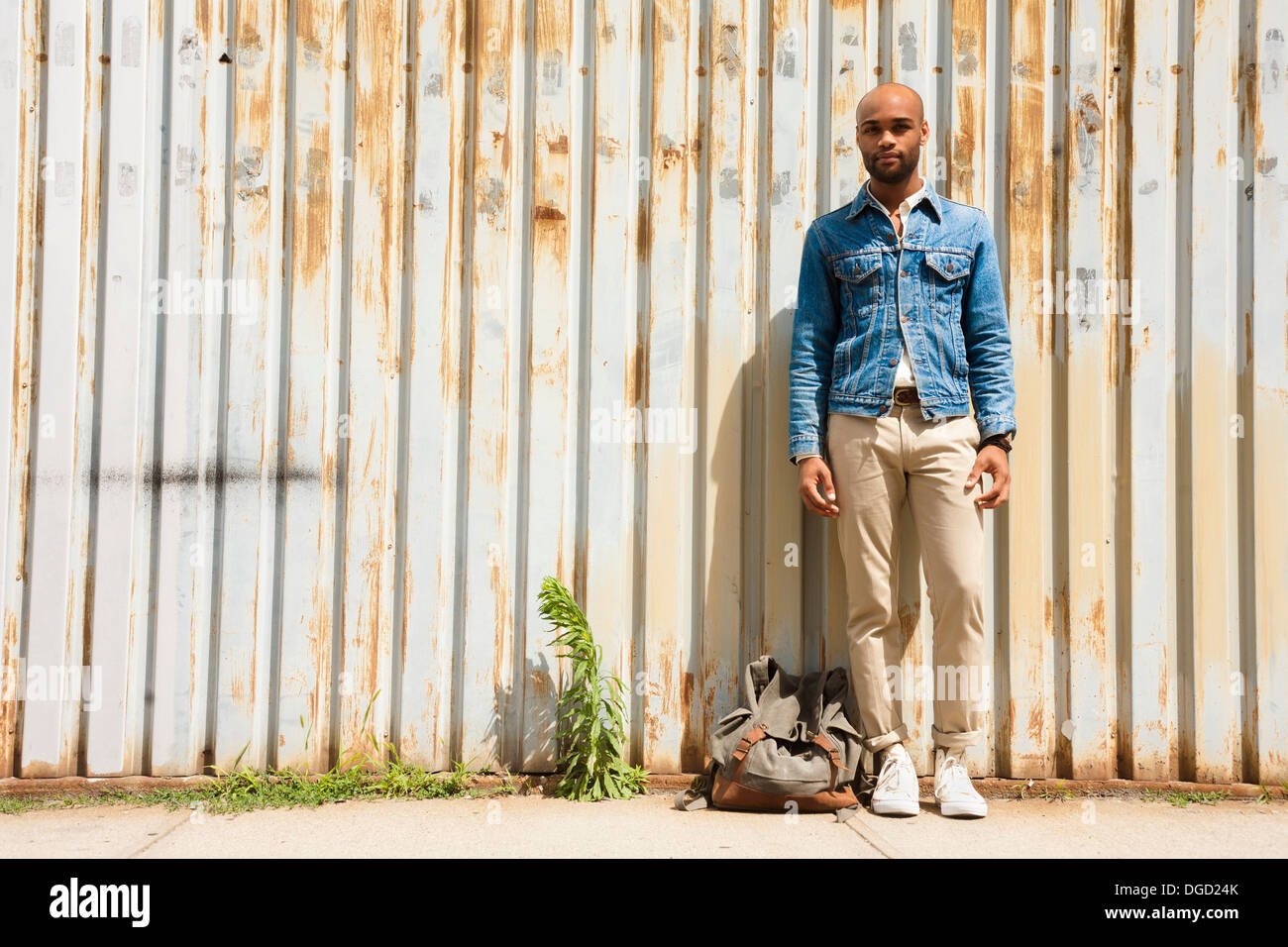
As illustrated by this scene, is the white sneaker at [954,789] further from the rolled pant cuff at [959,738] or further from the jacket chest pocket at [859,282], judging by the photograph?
the jacket chest pocket at [859,282]

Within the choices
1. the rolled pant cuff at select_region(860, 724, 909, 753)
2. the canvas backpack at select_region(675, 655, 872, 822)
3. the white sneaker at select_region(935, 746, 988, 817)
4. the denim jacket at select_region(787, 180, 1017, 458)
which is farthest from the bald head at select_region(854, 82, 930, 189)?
the white sneaker at select_region(935, 746, 988, 817)

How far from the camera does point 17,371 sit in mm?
3619

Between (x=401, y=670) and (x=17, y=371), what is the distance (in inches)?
77.6

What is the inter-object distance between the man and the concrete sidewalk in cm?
29

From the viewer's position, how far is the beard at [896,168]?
3.36 m

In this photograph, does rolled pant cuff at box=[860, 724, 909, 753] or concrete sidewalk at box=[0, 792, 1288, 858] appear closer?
concrete sidewalk at box=[0, 792, 1288, 858]

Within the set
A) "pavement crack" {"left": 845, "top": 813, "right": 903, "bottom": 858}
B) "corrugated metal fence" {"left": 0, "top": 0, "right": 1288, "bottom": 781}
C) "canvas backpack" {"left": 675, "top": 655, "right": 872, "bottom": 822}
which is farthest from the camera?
"corrugated metal fence" {"left": 0, "top": 0, "right": 1288, "bottom": 781}

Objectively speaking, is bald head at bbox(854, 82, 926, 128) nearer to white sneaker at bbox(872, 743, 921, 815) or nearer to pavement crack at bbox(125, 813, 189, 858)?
white sneaker at bbox(872, 743, 921, 815)

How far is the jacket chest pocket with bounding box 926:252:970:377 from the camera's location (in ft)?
11.1

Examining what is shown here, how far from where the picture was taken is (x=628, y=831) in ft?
10.3

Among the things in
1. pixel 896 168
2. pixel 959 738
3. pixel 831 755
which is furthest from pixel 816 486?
pixel 896 168

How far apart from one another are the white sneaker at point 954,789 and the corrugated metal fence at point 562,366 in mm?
210

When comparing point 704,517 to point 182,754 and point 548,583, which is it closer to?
point 548,583

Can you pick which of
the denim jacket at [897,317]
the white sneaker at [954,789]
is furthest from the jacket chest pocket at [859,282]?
the white sneaker at [954,789]
